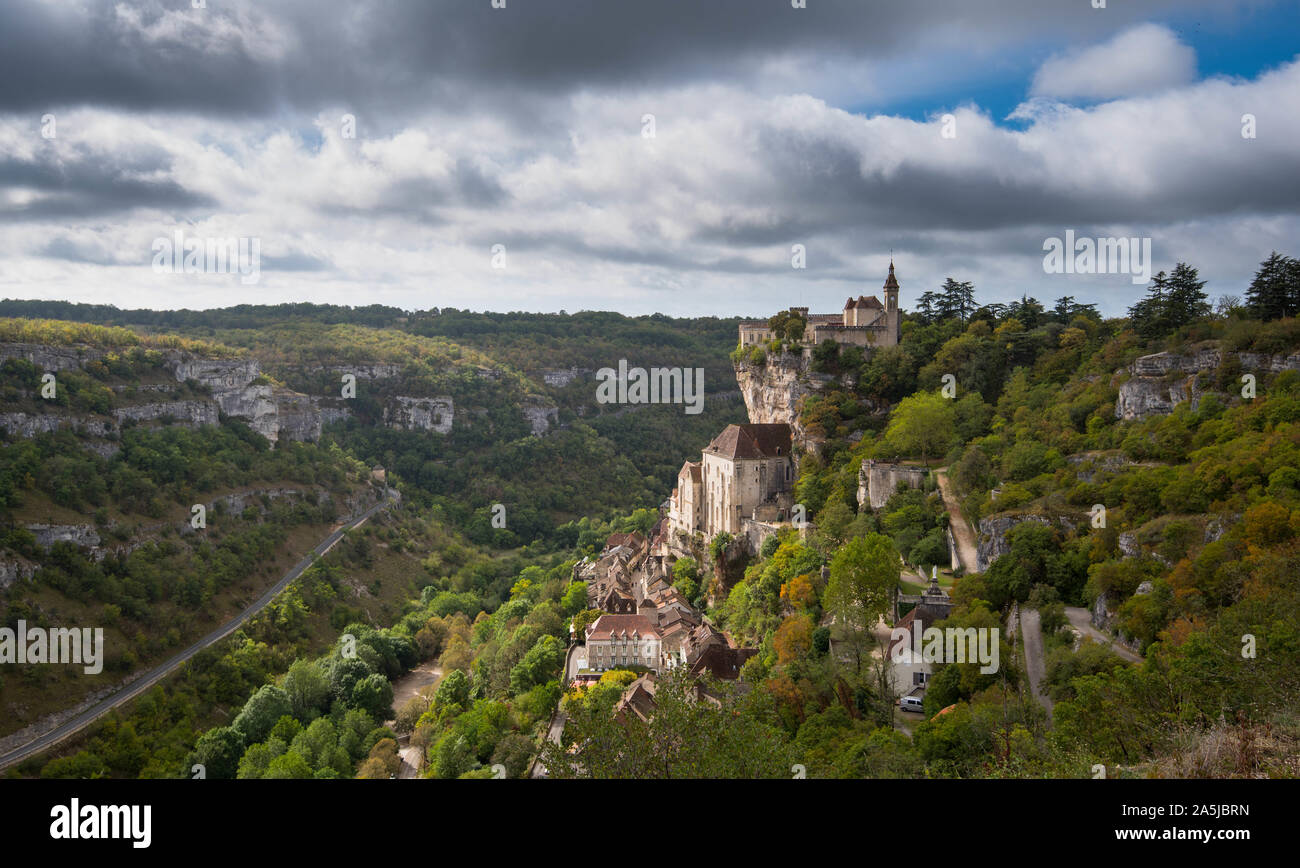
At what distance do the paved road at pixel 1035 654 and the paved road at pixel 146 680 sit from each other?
4155 cm

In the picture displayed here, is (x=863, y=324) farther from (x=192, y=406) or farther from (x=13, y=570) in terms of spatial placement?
(x=192, y=406)

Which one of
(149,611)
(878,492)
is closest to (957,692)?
(878,492)

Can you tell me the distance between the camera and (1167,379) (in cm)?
3409

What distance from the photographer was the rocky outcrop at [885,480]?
36994 millimetres

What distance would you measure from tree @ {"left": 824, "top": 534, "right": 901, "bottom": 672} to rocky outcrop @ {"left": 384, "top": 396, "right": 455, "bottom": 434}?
80059 mm

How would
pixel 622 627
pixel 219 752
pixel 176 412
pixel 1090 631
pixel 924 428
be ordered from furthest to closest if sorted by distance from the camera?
1. pixel 176 412
2. pixel 924 428
3. pixel 622 627
4. pixel 219 752
5. pixel 1090 631

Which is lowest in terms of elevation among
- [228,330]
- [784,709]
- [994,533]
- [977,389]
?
[784,709]

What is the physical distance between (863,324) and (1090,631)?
28.3 meters

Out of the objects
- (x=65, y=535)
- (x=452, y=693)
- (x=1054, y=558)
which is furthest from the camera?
(x=65, y=535)

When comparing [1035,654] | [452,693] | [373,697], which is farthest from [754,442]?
[373,697]

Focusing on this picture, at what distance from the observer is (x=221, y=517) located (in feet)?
198

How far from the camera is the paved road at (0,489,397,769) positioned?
36.9m
